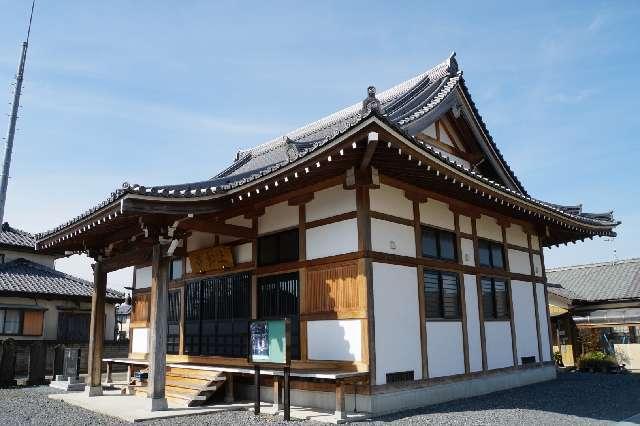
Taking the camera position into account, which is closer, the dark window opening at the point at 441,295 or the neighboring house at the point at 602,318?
the dark window opening at the point at 441,295

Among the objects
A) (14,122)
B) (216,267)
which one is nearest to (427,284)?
(216,267)

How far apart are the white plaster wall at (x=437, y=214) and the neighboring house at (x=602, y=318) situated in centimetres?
1204

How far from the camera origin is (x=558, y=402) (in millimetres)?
9531

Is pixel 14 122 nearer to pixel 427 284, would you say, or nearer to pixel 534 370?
pixel 427 284

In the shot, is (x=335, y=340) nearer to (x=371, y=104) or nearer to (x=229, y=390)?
(x=229, y=390)

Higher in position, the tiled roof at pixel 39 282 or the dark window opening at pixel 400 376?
the tiled roof at pixel 39 282

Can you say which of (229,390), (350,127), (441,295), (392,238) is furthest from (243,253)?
(350,127)

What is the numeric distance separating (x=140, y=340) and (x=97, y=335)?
3672mm

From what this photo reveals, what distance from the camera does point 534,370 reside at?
12.9 meters

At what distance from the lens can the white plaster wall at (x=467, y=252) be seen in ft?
37.2

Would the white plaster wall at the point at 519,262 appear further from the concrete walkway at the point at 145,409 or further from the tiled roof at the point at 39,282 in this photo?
the tiled roof at the point at 39,282

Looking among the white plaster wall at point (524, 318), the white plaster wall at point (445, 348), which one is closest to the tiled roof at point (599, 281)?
the white plaster wall at point (524, 318)

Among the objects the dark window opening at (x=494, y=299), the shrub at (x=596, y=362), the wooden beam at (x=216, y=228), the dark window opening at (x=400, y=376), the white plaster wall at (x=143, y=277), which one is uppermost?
the wooden beam at (x=216, y=228)

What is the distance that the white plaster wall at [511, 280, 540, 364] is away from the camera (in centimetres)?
1276
